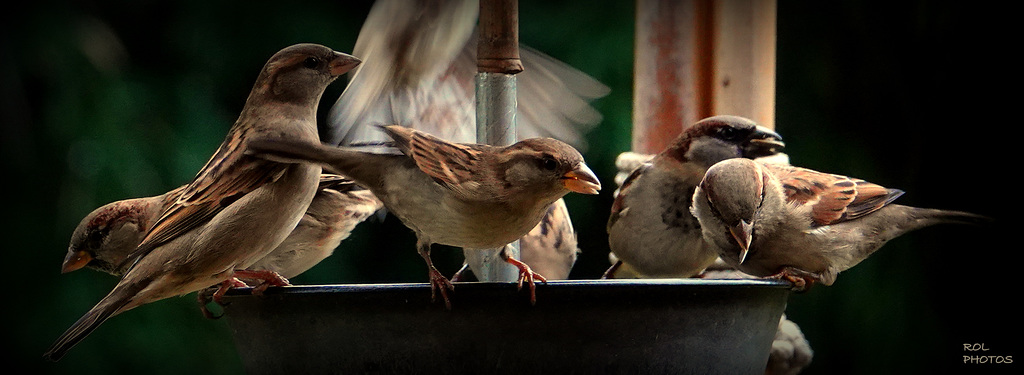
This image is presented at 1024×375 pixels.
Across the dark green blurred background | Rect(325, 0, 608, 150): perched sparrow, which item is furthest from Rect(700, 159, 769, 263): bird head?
the dark green blurred background

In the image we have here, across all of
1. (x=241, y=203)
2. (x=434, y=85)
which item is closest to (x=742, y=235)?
(x=434, y=85)

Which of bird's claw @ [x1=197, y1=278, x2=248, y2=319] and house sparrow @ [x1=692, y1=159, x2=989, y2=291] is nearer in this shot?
bird's claw @ [x1=197, y1=278, x2=248, y2=319]

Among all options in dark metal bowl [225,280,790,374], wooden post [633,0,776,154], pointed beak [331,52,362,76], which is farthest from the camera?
wooden post [633,0,776,154]

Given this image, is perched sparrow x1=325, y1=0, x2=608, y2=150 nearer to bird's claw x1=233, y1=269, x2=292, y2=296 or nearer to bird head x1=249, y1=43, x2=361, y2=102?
bird head x1=249, y1=43, x2=361, y2=102

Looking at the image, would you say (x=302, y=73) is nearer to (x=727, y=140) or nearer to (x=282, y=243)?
(x=282, y=243)

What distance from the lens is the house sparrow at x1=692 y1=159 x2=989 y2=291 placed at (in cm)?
213

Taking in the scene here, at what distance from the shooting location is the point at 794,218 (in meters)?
2.27

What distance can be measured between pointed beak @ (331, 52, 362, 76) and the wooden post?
0.88 meters

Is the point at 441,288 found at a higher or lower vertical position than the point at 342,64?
lower

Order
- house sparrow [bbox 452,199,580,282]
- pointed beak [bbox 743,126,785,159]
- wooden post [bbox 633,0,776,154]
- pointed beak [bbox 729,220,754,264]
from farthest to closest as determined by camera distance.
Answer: house sparrow [bbox 452,199,580,282] < wooden post [bbox 633,0,776,154] < pointed beak [bbox 743,126,785,159] < pointed beak [bbox 729,220,754,264]

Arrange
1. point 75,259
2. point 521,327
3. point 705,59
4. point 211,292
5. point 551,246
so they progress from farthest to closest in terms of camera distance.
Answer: point 551,246 < point 705,59 < point 75,259 < point 211,292 < point 521,327

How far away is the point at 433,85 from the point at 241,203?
514 mm

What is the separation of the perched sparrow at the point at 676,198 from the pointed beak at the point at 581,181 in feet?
2.78

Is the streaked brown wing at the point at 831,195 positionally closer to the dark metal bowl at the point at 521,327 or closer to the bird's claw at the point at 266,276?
the dark metal bowl at the point at 521,327
